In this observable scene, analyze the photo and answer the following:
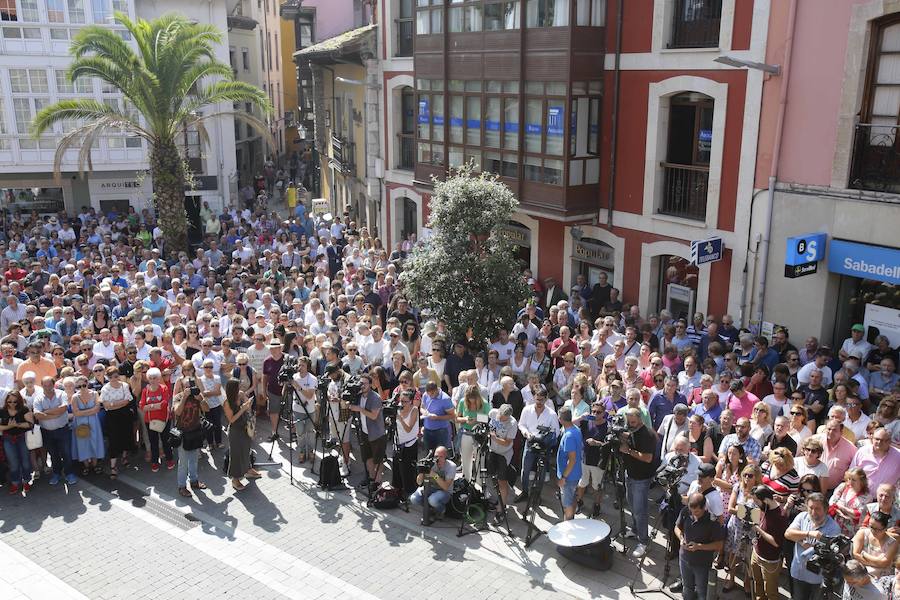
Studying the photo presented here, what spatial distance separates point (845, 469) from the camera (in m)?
8.94

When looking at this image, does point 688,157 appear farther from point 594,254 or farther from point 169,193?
point 169,193

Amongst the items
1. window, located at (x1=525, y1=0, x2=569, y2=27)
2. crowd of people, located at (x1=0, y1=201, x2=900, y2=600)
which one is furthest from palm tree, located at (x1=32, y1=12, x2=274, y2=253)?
window, located at (x1=525, y1=0, x2=569, y2=27)

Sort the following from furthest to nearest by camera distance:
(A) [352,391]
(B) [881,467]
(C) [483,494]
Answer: (A) [352,391], (C) [483,494], (B) [881,467]

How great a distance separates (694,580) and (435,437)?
158 inches

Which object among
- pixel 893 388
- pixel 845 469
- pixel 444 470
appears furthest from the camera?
pixel 893 388

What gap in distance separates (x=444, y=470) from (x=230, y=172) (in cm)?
2719

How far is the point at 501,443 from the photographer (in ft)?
34.0

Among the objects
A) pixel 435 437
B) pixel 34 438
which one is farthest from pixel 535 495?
pixel 34 438

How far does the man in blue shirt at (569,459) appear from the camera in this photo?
9.77 m

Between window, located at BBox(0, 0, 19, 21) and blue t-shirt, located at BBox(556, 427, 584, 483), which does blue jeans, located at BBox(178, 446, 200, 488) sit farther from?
window, located at BBox(0, 0, 19, 21)

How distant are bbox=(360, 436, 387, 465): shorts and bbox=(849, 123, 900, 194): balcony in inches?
330

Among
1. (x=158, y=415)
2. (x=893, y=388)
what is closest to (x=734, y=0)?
(x=893, y=388)

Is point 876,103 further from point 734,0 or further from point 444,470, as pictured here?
point 444,470

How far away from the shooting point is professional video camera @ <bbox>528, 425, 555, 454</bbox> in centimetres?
998
